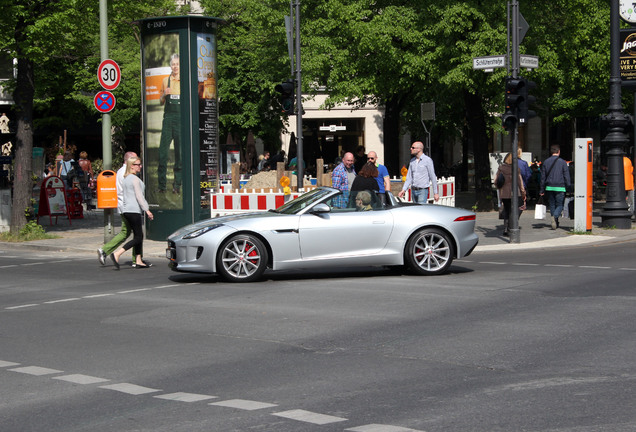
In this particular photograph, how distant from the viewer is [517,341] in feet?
29.4

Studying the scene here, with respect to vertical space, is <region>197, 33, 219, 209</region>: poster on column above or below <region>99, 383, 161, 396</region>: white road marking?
above

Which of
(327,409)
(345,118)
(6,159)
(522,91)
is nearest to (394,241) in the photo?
(522,91)

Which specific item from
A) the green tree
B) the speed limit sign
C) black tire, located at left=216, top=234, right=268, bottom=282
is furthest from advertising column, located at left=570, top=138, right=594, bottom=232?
the green tree

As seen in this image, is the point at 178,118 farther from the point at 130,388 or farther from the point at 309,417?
the point at 309,417

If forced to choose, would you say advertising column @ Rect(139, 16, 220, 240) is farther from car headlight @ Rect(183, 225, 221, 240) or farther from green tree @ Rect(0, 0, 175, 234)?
car headlight @ Rect(183, 225, 221, 240)

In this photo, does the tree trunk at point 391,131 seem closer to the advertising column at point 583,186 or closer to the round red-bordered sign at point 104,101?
the advertising column at point 583,186

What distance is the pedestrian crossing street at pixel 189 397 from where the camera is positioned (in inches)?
241

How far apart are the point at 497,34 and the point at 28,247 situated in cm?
1304

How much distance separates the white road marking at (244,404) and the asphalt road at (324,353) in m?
0.03

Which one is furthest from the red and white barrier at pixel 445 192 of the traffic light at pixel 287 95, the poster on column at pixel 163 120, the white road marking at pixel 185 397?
the white road marking at pixel 185 397

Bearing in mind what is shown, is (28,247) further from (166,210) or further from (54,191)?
(54,191)

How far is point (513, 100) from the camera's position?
19.0m

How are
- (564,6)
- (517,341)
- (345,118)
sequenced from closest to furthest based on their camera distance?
(517,341) → (564,6) → (345,118)

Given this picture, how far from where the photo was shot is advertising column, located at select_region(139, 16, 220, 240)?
20.2 meters
